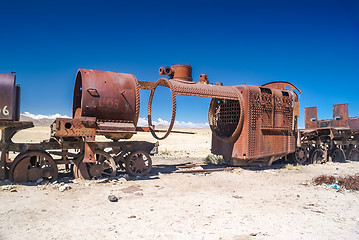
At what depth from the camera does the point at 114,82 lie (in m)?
8.64

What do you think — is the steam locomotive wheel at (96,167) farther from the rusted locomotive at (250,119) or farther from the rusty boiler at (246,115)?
the rusty boiler at (246,115)

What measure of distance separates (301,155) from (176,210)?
33.5 ft

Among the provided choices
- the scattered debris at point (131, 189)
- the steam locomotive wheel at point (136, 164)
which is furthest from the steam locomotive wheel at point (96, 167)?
the scattered debris at point (131, 189)

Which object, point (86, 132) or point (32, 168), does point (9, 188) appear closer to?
point (32, 168)

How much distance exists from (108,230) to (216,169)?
22.5 ft

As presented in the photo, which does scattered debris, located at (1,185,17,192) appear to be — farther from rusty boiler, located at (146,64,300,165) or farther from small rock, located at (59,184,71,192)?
rusty boiler, located at (146,64,300,165)

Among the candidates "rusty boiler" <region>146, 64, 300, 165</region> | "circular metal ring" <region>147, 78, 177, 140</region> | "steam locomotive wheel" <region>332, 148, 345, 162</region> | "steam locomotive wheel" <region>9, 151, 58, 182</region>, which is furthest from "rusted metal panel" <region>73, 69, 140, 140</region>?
"steam locomotive wheel" <region>332, 148, 345, 162</region>

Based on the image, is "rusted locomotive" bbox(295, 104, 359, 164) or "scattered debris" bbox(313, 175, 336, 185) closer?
"scattered debris" bbox(313, 175, 336, 185)

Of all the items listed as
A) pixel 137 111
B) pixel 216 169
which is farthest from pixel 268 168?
pixel 137 111

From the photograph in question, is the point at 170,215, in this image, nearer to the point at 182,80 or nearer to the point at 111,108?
the point at 111,108

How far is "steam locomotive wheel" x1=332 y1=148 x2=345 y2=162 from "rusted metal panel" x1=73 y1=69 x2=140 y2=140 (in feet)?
42.2

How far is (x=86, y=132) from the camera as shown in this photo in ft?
26.5

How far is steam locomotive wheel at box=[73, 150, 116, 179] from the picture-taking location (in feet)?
27.3

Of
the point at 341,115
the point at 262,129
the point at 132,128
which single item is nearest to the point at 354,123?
the point at 341,115
